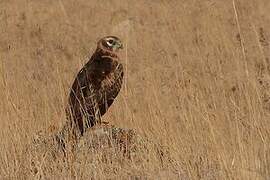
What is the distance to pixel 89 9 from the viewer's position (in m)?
16.1

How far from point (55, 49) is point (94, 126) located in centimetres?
904

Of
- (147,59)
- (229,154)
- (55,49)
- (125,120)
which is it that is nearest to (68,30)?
(55,49)

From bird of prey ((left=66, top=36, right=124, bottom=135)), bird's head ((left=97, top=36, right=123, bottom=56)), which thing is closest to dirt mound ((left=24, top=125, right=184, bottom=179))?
bird of prey ((left=66, top=36, right=124, bottom=135))

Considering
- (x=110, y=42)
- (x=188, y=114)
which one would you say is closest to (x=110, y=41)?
(x=110, y=42)

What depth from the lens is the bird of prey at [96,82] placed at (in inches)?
172

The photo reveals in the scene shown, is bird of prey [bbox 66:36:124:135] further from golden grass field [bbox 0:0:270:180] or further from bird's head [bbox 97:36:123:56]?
golden grass field [bbox 0:0:270:180]

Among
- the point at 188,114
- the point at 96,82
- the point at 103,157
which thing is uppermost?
the point at 96,82

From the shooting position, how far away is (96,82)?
14.5 feet

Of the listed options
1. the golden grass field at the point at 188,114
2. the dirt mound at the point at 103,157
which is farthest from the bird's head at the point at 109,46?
the dirt mound at the point at 103,157

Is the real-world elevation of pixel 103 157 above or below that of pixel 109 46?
below

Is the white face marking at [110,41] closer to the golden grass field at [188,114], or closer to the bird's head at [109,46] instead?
the bird's head at [109,46]

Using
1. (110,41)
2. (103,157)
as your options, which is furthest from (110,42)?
(103,157)

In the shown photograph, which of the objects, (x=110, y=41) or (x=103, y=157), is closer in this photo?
(x=103, y=157)

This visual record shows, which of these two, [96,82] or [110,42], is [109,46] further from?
[96,82]
